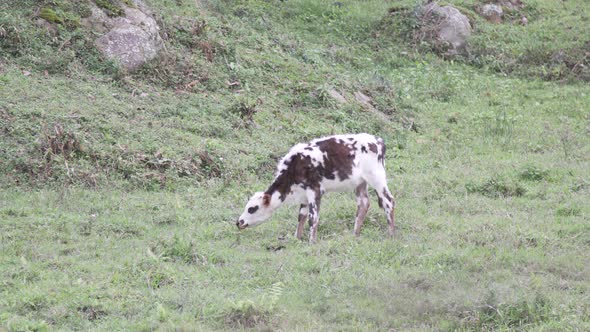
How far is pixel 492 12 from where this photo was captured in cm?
2711

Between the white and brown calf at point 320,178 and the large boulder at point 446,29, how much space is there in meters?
13.7

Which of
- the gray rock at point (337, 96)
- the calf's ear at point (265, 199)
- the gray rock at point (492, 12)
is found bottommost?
the gray rock at point (492, 12)

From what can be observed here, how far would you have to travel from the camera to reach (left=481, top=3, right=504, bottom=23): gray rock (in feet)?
88.4

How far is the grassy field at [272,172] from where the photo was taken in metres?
9.06

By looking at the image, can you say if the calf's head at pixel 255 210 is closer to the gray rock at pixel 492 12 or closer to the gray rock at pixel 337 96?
the gray rock at pixel 337 96

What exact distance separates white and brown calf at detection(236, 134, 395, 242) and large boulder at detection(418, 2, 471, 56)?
13672mm

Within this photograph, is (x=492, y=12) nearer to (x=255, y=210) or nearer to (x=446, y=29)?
(x=446, y=29)

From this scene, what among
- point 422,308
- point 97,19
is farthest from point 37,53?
point 422,308

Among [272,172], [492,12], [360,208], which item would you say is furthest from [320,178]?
[492,12]

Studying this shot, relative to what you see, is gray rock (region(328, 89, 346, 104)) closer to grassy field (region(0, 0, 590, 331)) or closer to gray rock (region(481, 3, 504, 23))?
grassy field (region(0, 0, 590, 331))

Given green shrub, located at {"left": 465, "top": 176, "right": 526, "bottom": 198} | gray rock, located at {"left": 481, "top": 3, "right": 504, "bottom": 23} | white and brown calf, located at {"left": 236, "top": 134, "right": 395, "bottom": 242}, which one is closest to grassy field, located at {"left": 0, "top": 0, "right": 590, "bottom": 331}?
green shrub, located at {"left": 465, "top": 176, "right": 526, "bottom": 198}

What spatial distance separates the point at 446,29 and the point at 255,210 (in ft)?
49.8

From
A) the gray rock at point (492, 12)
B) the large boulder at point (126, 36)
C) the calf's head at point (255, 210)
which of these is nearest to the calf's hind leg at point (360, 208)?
the calf's head at point (255, 210)

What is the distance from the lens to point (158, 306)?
877 cm
